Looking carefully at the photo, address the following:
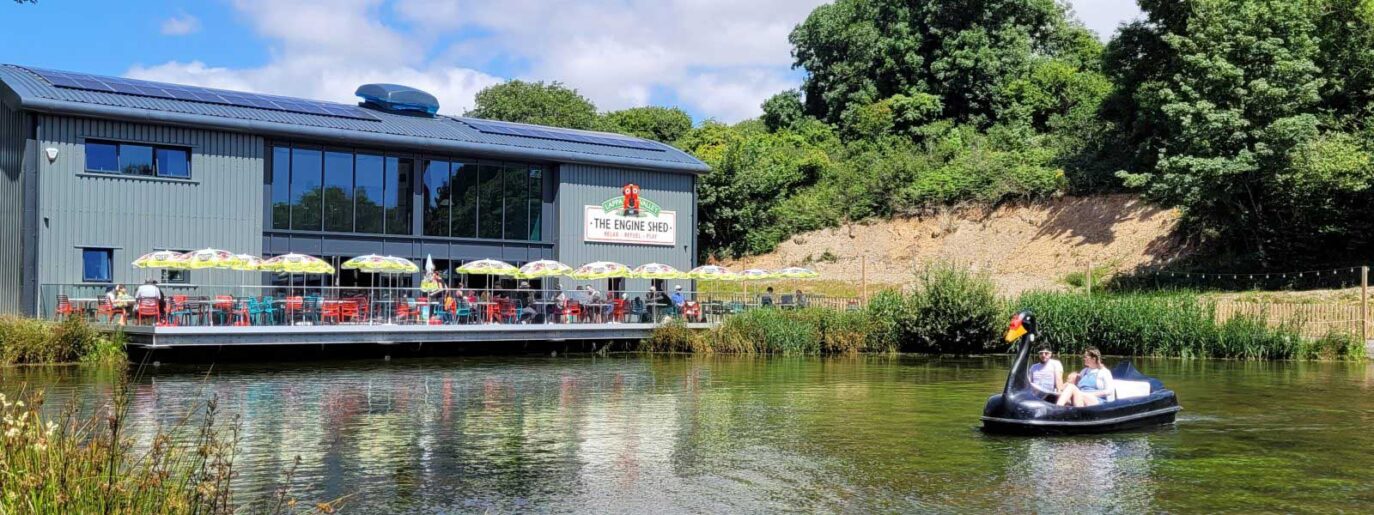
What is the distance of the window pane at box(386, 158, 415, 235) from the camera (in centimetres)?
3581

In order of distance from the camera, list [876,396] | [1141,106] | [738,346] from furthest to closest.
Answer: [1141,106], [738,346], [876,396]

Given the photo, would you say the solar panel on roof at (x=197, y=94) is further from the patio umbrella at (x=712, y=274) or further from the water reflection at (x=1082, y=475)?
the water reflection at (x=1082, y=475)

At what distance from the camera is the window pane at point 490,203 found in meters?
37.5

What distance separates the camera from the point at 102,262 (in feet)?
101

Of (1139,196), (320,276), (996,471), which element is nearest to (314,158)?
(320,276)

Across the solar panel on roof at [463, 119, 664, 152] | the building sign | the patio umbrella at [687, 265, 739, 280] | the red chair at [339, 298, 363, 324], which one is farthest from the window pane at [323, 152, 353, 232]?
the patio umbrella at [687, 265, 739, 280]

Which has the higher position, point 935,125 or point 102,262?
point 935,125

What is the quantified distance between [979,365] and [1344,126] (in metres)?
19.0

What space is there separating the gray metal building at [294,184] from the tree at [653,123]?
2253 cm

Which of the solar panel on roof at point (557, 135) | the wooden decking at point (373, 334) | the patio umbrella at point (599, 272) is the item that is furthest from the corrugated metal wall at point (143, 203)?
the patio umbrella at point (599, 272)

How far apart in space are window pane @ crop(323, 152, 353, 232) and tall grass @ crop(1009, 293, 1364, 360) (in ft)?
60.9

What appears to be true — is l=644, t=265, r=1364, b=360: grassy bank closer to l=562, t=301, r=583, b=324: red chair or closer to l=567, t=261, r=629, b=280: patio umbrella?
l=567, t=261, r=629, b=280: patio umbrella

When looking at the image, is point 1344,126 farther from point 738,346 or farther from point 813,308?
point 738,346

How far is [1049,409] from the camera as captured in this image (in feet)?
55.1
